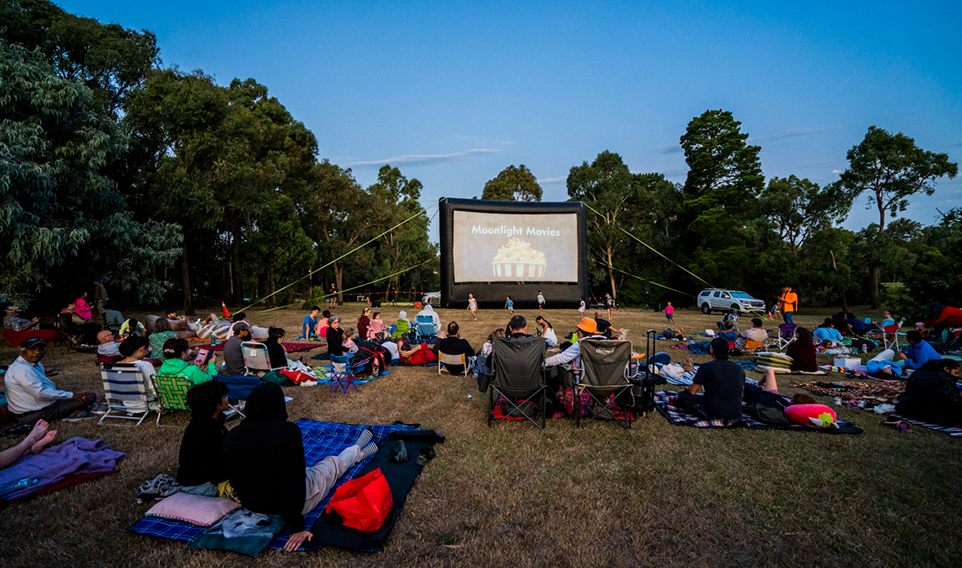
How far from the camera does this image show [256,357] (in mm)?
6020

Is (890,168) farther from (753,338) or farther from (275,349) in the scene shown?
(275,349)

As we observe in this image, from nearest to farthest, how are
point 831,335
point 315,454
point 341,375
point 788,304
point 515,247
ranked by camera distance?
1. point 315,454
2. point 341,375
3. point 831,335
4. point 788,304
5. point 515,247

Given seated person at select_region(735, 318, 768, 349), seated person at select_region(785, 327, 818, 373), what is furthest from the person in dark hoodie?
seated person at select_region(735, 318, 768, 349)

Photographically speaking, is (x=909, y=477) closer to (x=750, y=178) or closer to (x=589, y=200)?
(x=750, y=178)

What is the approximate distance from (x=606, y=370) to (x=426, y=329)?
4952 mm

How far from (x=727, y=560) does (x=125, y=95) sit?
19.2 m

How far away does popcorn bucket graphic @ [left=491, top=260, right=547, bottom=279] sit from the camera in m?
17.7

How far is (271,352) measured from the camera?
6211 mm

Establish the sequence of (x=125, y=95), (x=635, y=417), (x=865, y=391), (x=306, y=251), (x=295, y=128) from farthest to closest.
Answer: (x=295, y=128), (x=306, y=251), (x=125, y=95), (x=865, y=391), (x=635, y=417)

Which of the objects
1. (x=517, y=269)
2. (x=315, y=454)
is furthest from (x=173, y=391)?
(x=517, y=269)

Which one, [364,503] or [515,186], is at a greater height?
[515,186]

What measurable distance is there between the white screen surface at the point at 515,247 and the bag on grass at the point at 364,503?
1456cm

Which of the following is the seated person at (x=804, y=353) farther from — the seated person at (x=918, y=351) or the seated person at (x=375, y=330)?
the seated person at (x=375, y=330)

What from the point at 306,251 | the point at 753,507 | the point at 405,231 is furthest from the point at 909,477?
the point at 405,231
